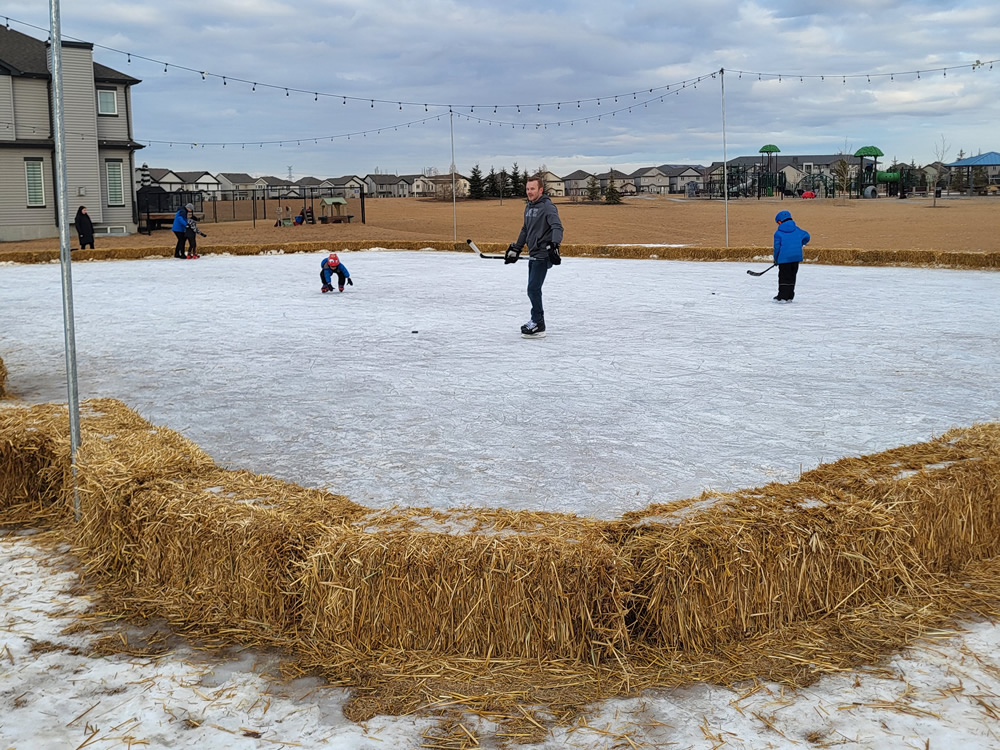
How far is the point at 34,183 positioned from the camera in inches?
1414

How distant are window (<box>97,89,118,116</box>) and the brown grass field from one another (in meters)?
5.34

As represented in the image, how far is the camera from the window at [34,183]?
35594 millimetres

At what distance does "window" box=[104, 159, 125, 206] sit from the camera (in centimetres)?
3781

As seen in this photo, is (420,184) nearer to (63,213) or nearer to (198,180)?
(198,180)

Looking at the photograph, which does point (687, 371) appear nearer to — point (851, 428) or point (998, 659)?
point (851, 428)

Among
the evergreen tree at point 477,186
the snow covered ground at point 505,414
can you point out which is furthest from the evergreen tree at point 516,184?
the snow covered ground at point 505,414

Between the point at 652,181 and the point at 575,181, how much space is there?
43.0ft

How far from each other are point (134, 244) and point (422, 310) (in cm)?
2317

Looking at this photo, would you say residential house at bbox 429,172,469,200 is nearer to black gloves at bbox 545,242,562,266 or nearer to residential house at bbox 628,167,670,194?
residential house at bbox 628,167,670,194

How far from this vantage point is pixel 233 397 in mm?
7824

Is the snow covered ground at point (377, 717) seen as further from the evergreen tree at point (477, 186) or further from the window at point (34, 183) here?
the evergreen tree at point (477, 186)

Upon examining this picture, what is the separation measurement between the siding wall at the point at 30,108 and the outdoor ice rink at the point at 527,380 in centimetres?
2175

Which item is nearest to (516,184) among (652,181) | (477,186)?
(477,186)

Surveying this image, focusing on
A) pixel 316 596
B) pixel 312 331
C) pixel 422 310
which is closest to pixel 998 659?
pixel 316 596
